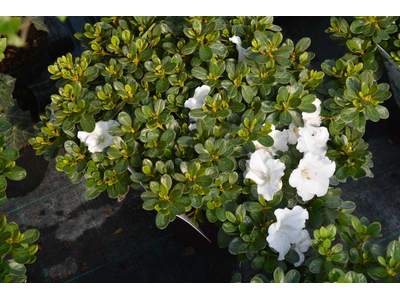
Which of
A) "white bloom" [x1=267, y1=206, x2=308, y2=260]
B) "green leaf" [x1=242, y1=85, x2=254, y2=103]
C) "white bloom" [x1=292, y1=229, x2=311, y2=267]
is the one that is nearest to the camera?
"white bloom" [x1=267, y1=206, x2=308, y2=260]

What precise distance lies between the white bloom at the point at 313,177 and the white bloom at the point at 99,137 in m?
0.85

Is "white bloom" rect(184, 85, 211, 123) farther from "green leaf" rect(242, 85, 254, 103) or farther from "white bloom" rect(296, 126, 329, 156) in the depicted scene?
"white bloom" rect(296, 126, 329, 156)

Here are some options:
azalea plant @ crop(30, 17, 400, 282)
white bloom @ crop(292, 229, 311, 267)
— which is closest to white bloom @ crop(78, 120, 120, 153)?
azalea plant @ crop(30, 17, 400, 282)

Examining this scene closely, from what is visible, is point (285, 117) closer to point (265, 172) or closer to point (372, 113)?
point (265, 172)

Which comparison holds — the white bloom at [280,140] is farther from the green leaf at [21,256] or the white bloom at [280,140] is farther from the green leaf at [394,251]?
the green leaf at [21,256]

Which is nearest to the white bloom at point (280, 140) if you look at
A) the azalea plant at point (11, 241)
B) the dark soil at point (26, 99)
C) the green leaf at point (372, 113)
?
the green leaf at point (372, 113)

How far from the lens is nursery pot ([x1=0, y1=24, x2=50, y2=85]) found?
2.73 metres

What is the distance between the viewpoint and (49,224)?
2.55 m

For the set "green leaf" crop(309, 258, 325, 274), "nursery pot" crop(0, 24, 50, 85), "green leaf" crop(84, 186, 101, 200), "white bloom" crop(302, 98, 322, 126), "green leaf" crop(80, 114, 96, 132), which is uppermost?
"green leaf" crop(80, 114, 96, 132)

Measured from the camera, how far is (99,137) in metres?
1.76

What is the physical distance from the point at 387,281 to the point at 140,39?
1.48 metres

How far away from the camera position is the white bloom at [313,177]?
1540 millimetres

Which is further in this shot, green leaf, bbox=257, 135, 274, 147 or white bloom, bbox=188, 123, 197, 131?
white bloom, bbox=188, 123, 197, 131

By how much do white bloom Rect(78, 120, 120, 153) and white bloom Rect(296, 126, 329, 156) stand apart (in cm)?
84
